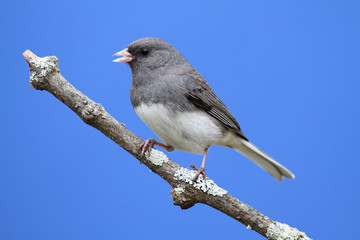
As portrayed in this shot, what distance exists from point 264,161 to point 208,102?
1.83 ft

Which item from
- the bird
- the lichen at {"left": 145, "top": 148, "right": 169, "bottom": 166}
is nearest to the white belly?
the bird

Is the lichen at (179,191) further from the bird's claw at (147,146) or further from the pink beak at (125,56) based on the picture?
the pink beak at (125,56)

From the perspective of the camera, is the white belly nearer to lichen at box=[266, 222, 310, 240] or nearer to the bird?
the bird

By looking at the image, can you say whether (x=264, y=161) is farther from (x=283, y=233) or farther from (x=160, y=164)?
(x=160, y=164)

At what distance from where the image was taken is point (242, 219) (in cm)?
190

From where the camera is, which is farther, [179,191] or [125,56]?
[125,56]

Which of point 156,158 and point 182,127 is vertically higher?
point 182,127

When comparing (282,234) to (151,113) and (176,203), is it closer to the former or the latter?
(176,203)

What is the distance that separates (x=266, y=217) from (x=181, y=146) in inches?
24.2

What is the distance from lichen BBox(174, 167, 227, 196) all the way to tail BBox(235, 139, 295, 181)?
0.47 metres

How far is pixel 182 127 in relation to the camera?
6.51 feet

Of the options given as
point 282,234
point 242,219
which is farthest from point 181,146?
point 282,234

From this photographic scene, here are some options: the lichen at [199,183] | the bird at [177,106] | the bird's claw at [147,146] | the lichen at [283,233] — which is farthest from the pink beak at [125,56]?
the lichen at [283,233]

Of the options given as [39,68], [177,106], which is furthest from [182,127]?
[39,68]
